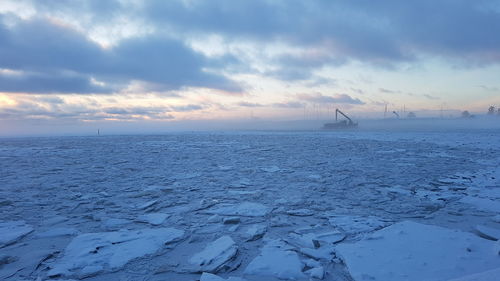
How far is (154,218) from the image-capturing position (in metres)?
3.20

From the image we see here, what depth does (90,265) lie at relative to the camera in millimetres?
2088

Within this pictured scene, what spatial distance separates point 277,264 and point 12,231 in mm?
2960

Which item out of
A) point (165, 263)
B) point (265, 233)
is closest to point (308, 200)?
point (265, 233)

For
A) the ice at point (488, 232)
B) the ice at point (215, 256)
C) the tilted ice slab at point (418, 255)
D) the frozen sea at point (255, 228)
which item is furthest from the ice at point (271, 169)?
the ice at point (488, 232)

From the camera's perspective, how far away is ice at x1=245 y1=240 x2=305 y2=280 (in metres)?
1.94

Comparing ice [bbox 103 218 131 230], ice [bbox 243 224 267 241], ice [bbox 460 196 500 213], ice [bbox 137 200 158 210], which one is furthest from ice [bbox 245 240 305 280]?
ice [bbox 460 196 500 213]

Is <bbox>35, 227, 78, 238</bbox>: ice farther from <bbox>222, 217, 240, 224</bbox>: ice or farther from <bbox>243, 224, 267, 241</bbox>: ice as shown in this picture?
<bbox>243, 224, 267, 241</bbox>: ice

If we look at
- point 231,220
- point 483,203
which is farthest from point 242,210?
point 483,203

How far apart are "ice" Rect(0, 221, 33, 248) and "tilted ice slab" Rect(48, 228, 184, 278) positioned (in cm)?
66

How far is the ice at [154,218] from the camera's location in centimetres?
307

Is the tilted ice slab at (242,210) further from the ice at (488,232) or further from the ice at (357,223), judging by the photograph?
the ice at (488,232)

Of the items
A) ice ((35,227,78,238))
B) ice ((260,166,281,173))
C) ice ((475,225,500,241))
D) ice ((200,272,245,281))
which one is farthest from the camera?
ice ((260,166,281,173))

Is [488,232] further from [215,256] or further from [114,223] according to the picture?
[114,223]

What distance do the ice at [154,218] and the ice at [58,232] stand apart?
68 centimetres
